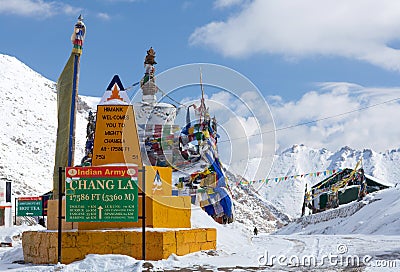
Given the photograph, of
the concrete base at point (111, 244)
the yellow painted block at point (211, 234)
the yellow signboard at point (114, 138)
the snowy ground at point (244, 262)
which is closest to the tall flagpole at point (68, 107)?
the snowy ground at point (244, 262)

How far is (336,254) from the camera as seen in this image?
17.9m

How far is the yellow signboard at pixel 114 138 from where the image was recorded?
17953 mm

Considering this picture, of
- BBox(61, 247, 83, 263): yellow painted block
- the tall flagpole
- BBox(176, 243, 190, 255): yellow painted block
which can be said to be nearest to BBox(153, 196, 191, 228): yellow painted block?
BBox(176, 243, 190, 255): yellow painted block

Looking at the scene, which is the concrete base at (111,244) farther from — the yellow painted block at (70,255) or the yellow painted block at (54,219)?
the yellow painted block at (54,219)

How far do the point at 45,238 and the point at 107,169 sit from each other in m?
2.74

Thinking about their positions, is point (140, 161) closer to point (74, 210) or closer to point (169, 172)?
point (169, 172)

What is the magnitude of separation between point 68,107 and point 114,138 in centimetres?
1021

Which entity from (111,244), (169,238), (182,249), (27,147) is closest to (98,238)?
(111,244)

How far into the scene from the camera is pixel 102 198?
16.2 metres

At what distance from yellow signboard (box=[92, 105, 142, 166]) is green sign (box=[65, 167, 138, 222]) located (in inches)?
60.5

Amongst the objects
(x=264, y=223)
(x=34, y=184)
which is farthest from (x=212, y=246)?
(x=264, y=223)

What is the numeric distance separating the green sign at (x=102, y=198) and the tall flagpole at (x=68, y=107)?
10906mm

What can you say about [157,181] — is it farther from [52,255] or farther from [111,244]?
[52,255]

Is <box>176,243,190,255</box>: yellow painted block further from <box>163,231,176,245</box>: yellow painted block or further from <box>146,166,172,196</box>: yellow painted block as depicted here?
<box>146,166,172,196</box>: yellow painted block
